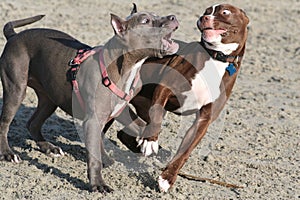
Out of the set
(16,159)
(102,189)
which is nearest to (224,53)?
(102,189)

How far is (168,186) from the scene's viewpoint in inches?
203

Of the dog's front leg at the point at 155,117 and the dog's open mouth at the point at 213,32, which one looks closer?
the dog's open mouth at the point at 213,32

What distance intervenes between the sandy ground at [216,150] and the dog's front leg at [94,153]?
3.3 inches

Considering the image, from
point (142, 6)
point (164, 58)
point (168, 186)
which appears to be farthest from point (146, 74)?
point (142, 6)

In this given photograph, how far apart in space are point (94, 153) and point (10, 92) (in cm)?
101

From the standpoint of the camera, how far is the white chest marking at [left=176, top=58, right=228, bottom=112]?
536 cm

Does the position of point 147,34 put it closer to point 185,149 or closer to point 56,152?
point 185,149

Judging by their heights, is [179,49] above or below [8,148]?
above

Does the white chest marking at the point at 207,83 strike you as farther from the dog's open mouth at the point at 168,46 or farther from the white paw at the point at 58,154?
the white paw at the point at 58,154

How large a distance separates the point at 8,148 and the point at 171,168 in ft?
4.44

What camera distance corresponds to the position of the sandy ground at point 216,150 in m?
5.21

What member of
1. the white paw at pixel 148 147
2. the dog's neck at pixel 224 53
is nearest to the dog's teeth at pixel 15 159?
the white paw at pixel 148 147

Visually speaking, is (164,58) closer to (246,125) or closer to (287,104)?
(246,125)

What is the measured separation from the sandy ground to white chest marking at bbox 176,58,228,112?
0.63 metres
